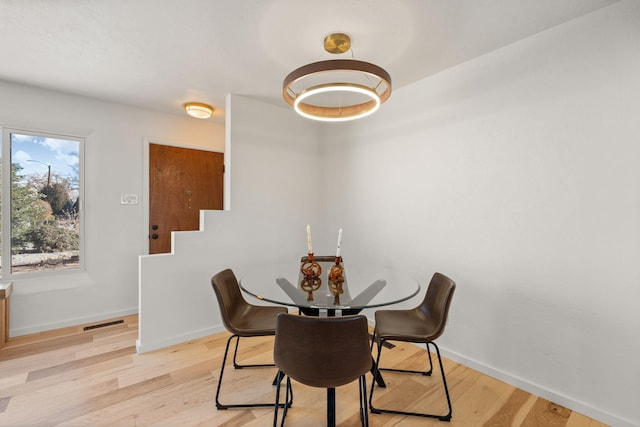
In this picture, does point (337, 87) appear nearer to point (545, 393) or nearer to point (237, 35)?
point (237, 35)

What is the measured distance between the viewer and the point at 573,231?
1793 mm

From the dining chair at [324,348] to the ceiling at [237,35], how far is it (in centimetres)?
170

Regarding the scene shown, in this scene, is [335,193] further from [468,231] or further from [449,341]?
[449,341]

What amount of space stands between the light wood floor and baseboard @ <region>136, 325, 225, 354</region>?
2.6 inches

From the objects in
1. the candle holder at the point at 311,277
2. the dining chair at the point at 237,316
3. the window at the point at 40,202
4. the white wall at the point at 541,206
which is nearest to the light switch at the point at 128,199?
→ the window at the point at 40,202

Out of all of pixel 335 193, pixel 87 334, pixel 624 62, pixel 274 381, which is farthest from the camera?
pixel 335 193

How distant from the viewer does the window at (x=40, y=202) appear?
2721 millimetres

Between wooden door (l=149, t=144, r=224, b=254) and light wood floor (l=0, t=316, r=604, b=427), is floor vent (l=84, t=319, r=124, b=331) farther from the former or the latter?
wooden door (l=149, t=144, r=224, b=254)

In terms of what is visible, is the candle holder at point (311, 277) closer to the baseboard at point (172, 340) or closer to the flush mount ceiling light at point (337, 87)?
the flush mount ceiling light at point (337, 87)

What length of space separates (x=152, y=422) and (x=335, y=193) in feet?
8.72

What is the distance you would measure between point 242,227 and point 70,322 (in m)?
2.01

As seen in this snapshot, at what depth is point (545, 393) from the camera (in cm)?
189

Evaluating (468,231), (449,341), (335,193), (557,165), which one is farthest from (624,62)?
(335,193)

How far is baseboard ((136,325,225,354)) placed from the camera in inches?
97.5
